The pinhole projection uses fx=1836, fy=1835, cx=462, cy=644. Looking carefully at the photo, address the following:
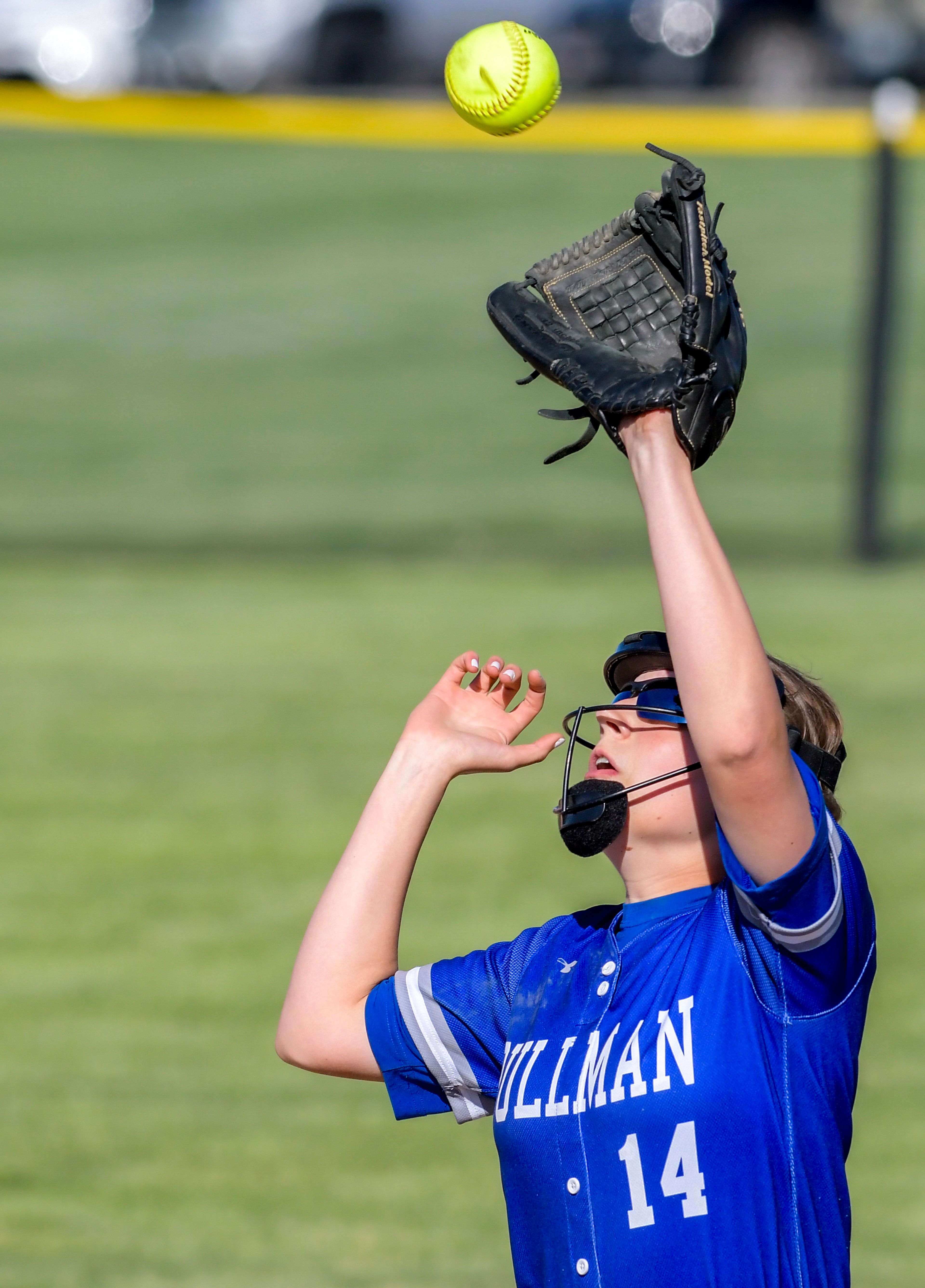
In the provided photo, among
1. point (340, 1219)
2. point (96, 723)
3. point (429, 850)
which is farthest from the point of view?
point (96, 723)

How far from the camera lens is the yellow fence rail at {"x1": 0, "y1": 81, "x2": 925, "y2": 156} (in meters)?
11.5

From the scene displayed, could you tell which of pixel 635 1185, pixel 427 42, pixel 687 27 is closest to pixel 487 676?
pixel 635 1185

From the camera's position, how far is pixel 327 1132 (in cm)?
462

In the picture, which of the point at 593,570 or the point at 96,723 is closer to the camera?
the point at 96,723

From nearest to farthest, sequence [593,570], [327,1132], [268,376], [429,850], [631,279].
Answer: [631,279] → [327,1132] → [429,850] → [593,570] → [268,376]

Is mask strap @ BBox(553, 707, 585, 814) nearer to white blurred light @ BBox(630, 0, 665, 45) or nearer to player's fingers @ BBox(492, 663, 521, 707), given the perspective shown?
player's fingers @ BBox(492, 663, 521, 707)

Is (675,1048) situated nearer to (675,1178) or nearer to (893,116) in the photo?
(675,1178)

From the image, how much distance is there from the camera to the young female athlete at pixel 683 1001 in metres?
2.13

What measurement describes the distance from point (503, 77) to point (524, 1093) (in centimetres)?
187

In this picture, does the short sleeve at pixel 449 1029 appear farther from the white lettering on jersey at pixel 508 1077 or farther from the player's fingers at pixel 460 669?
the player's fingers at pixel 460 669

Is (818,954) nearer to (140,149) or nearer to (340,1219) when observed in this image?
(340,1219)

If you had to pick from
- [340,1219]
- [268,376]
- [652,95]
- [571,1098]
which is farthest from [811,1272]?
[652,95]

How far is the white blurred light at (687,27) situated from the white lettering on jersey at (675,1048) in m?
20.6

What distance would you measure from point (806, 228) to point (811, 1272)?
1816 cm
